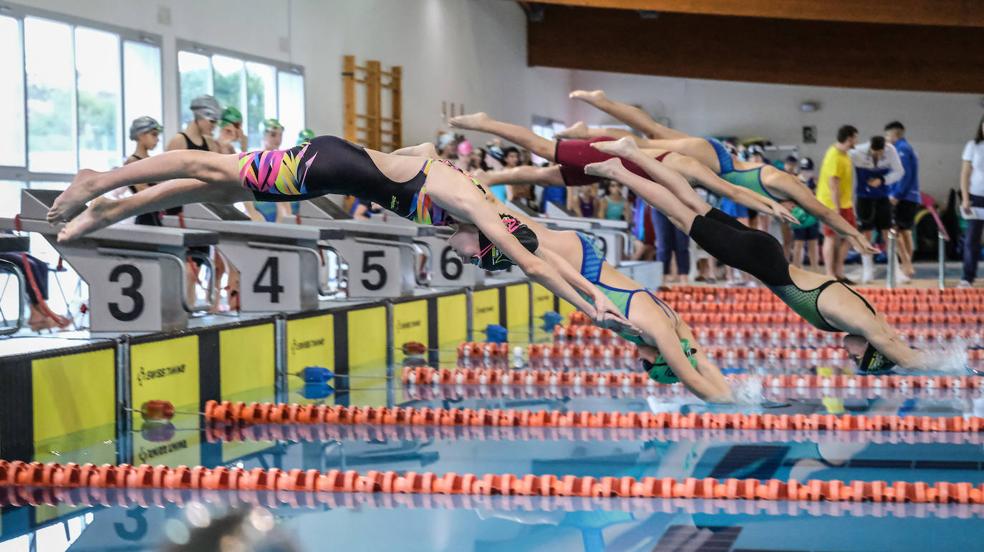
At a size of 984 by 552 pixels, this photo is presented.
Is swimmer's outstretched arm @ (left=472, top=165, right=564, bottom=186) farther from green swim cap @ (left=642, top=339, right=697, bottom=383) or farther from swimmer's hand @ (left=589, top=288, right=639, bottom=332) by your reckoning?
swimmer's hand @ (left=589, top=288, right=639, bottom=332)

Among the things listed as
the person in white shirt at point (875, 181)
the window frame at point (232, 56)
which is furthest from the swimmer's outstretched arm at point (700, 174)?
the person in white shirt at point (875, 181)

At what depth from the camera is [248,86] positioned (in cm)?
1242

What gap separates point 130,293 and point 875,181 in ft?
29.6

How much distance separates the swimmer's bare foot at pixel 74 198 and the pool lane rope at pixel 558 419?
159 cm

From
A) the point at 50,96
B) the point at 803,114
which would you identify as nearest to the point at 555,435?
the point at 50,96

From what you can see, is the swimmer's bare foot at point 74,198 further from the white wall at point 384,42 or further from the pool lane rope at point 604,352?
the white wall at point 384,42

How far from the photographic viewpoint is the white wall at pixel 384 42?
35.8 feet

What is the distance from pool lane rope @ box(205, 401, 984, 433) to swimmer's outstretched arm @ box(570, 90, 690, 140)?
1636 millimetres

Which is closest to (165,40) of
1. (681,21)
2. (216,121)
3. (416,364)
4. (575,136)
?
(216,121)

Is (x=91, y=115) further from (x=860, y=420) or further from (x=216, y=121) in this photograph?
(x=860, y=420)

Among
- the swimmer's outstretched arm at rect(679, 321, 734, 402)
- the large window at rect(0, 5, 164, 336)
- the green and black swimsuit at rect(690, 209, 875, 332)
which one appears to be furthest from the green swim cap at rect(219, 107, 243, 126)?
the swimmer's outstretched arm at rect(679, 321, 734, 402)

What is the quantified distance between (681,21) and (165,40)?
35.6ft

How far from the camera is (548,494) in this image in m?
4.37

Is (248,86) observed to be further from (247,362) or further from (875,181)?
(875,181)
